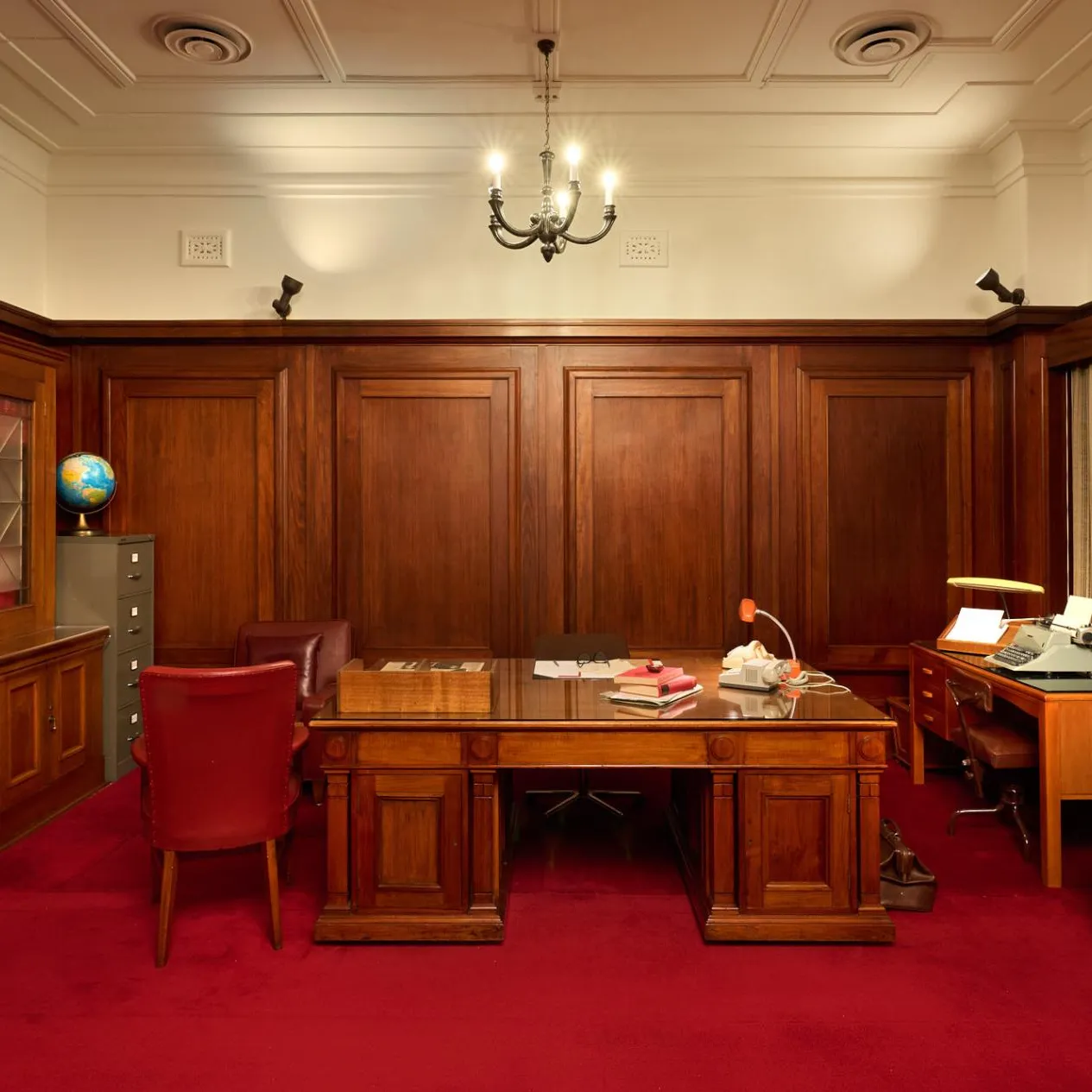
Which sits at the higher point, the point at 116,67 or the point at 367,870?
the point at 116,67

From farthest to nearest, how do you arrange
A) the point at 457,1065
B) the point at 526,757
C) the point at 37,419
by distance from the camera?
the point at 37,419
the point at 526,757
the point at 457,1065

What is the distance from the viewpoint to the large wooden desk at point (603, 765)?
2906 millimetres

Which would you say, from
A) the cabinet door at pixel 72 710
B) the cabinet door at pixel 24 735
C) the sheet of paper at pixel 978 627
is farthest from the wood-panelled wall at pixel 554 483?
the cabinet door at pixel 24 735

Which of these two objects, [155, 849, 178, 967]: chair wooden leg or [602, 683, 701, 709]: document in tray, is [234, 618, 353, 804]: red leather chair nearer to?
[155, 849, 178, 967]: chair wooden leg

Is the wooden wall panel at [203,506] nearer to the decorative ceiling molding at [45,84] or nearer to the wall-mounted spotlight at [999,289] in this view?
the decorative ceiling molding at [45,84]

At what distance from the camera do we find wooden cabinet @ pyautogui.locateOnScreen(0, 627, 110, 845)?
3.88 metres

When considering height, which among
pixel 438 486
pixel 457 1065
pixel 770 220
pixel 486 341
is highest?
pixel 770 220

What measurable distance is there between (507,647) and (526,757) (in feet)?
7.90

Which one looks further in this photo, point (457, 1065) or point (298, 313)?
point (298, 313)

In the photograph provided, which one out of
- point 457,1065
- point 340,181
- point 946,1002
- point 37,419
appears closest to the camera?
point 457,1065

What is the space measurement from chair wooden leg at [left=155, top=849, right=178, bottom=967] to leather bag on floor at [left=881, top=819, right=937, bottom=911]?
253cm

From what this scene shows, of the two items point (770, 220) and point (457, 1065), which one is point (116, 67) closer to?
point (770, 220)

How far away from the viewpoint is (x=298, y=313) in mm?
5250

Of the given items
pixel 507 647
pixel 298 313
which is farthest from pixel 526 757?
pixel 298 313
